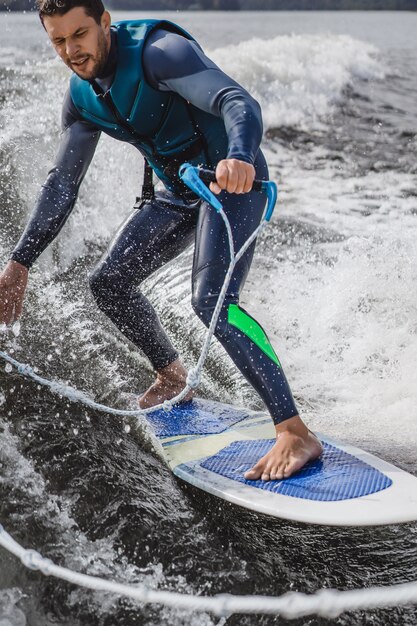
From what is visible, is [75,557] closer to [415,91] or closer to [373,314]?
[373,314]

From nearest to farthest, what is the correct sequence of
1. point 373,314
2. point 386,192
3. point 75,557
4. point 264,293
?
point 75,557 < point 373,314 < point 264,293 < point 386,192

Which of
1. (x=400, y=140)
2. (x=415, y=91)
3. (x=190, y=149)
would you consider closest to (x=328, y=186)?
(x=400, y=140)

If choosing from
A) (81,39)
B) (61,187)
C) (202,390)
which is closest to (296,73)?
(202,390)

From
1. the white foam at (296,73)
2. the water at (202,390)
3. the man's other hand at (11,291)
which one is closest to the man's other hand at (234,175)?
the man's other hand at (11,291)

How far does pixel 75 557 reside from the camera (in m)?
2.39

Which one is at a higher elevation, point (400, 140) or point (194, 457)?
point (194, 457)

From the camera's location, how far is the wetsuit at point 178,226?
2611 millimetres

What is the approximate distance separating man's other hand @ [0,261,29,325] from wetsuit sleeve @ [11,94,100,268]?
5cm

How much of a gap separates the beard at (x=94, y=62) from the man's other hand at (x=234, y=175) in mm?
707

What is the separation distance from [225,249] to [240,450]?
84 cm

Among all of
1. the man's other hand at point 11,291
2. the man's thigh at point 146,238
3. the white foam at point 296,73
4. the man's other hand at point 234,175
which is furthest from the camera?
the white foam at point 296,73

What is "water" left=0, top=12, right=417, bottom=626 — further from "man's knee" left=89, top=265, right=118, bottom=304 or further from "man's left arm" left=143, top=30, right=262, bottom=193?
"man's left arm" left=143, top=30, right=262, bottom=193

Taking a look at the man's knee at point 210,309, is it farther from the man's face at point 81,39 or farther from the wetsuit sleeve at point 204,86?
the man's face at point 81,39

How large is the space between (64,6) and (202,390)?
2.11 meters
